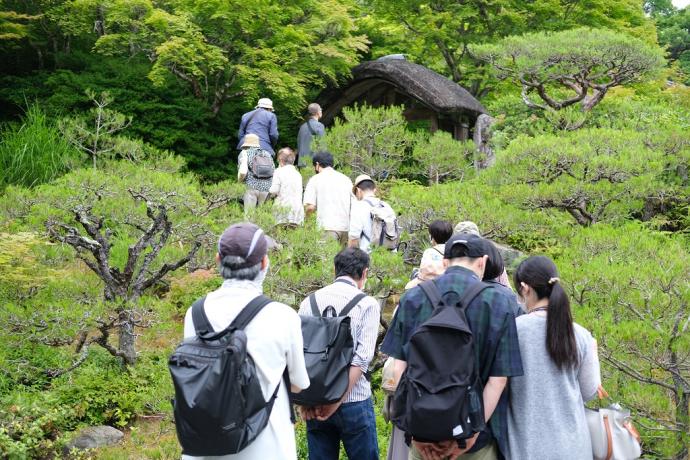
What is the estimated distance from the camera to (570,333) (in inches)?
126

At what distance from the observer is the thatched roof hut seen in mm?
12516

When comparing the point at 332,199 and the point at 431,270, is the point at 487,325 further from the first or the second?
the point at 332,199

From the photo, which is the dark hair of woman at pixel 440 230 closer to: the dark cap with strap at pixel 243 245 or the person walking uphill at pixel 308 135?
the dark cap with strap at pixel 243 245

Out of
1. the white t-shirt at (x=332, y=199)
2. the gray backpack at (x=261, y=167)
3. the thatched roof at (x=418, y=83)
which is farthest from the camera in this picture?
the thatched roof at (x=418, y=83)

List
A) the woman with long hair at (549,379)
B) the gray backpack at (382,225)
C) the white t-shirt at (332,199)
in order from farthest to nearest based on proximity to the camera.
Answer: the white t-shirt at (332,199) < the gray backpack at (382,225) < the woman with long hair at (549,379)

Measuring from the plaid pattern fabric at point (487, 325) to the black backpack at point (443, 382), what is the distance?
75 millimetres

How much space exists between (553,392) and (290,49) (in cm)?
1009

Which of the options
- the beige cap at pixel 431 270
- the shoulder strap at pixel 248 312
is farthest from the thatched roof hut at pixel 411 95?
the shoulder strap at pixel 248 312

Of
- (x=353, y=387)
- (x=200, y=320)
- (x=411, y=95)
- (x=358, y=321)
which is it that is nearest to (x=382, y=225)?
(x=358, y=321)

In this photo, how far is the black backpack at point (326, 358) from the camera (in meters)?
3.72

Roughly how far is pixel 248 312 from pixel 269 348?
168 mm

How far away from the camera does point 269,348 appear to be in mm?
2934

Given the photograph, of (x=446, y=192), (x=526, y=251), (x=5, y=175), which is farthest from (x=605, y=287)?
(x=5, y=175)

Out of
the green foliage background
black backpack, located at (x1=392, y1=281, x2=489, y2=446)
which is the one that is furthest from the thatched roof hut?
black backpack, located at (x1=392, y1=281, x2=489, y2=446)
